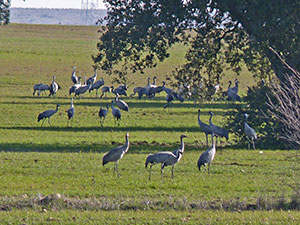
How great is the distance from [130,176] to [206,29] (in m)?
8.64

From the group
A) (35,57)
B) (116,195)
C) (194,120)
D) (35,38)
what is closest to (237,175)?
(116,195)

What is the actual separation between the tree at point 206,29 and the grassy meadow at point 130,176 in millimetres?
3023

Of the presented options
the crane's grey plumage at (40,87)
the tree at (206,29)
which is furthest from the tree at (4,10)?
the tree at (206,29)

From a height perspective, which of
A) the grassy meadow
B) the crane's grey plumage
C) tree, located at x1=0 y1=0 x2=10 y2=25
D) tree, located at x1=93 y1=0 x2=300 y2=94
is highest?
tree, located at x1=0 y1=0 x2=10 y2=25

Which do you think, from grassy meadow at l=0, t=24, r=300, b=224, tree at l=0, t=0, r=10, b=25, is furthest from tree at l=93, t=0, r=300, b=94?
tree at l=0, t=0, r=10, b=25

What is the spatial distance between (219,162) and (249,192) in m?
4.78

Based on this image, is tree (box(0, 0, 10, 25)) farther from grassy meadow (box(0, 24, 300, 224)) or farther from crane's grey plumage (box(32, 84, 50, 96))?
grassy meadow (box(0, 24, 300, 224))

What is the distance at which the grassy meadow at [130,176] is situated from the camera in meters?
12.7

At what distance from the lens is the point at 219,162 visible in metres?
20.2

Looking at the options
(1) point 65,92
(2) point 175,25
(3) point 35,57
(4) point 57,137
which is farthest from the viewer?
(3) point 35,57

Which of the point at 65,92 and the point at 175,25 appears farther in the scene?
the point at 65,92

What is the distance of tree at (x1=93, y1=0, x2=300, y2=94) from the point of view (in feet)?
74.7

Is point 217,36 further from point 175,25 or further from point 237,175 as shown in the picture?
Answer: point 237,175

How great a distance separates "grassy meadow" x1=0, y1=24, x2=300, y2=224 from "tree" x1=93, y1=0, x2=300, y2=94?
3.02m
